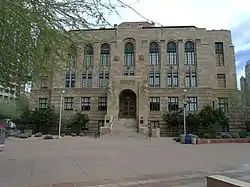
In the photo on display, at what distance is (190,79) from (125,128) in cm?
1441

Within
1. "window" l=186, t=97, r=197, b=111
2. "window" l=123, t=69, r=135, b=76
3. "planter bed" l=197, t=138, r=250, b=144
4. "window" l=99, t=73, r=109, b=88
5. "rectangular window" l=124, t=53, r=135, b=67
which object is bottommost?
"planter bed" l=197, t=138, r=250, b=144

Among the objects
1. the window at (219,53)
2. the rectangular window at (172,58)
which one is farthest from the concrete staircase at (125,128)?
the window at (219,53)

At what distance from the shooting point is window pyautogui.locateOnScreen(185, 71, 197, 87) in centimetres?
4209

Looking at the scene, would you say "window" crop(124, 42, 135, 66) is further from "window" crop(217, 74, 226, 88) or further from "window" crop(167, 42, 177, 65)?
"window" crop(217, 74, 226, 88)

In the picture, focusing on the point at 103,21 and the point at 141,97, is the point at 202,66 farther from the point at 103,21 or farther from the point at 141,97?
the point at 103,21

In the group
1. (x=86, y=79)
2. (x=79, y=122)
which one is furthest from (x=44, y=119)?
(x=86, y=79)

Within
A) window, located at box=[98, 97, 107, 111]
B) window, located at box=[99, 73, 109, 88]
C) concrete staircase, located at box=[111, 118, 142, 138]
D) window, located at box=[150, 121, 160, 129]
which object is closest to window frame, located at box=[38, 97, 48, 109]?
window, located at box=[98, 97, 107, 111]

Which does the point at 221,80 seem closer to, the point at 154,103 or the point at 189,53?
the point at 189,53

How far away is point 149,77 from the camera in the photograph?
42.9 m

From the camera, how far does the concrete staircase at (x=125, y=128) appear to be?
32.8 metres

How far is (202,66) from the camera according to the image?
4241cm

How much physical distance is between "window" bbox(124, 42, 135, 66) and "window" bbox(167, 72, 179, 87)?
650 centimetres

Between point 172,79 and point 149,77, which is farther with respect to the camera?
point 149,77

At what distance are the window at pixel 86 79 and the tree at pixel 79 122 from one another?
5.36m
